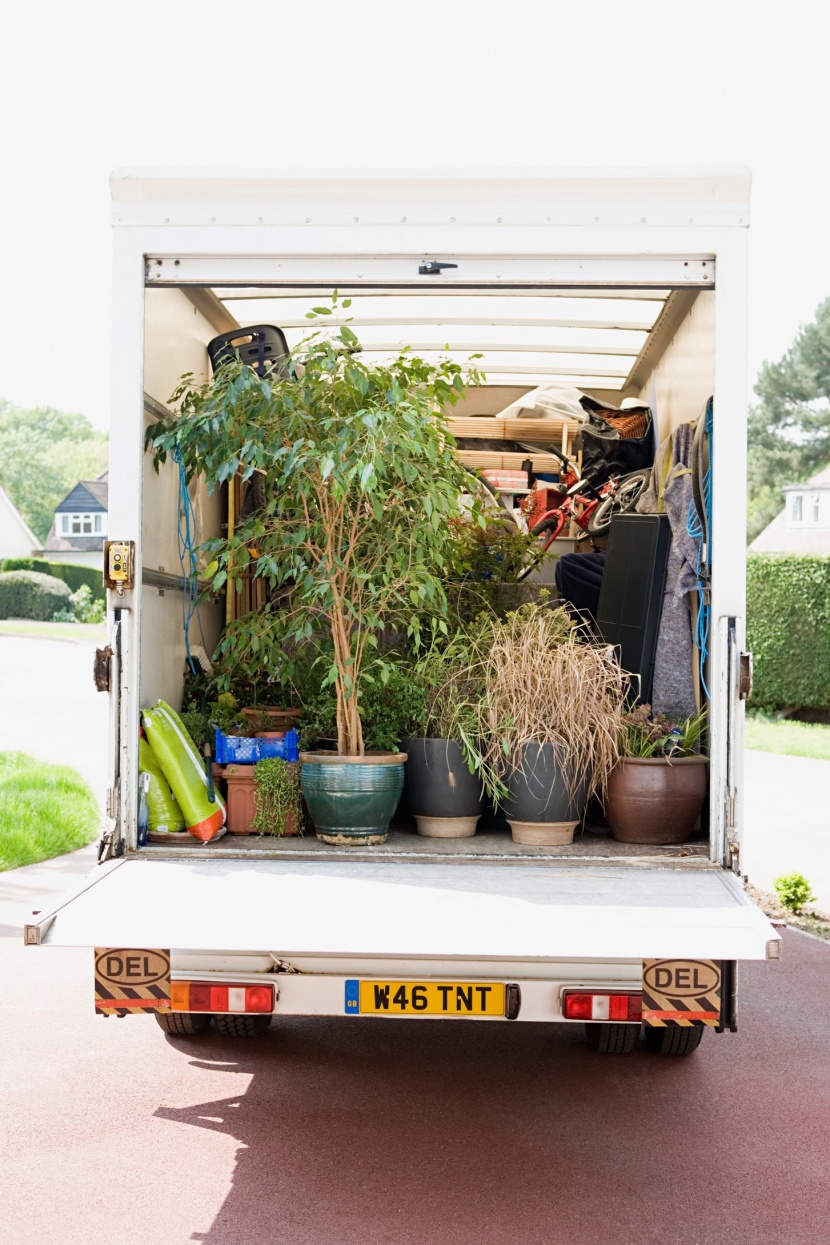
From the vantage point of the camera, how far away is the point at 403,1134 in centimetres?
380

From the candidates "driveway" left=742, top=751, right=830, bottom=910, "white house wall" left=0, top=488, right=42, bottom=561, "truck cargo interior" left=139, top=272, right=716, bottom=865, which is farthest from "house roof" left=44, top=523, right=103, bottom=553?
"truck cargo interior" left=139, top=272, right=716, bottom=865

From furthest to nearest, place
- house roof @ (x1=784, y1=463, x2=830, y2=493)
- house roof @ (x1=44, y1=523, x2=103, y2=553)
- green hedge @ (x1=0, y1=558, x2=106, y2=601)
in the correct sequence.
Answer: house roof @ (x1=44, y1=523, x2=103, y2=553)
green hedge @ (x1=0, y1=558, x2=106, y2=601)
house roof @ (x1=784, y1=463, x2=830, y2=493)

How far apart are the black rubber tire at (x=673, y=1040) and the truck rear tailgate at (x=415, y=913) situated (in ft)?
3.06

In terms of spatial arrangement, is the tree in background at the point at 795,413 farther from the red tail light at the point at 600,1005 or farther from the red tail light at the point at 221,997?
the red tail light at the point at 221,997

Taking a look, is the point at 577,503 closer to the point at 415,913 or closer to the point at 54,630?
the point at 415,913

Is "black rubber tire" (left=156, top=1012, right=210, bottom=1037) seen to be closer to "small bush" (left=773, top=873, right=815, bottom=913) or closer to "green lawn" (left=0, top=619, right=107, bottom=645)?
"small bush" (left=773, top=873, right=815, bottom=913)

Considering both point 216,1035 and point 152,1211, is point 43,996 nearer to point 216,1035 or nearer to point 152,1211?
point 216,1035

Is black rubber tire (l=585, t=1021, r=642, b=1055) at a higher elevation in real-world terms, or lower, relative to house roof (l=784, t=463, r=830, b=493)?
lower

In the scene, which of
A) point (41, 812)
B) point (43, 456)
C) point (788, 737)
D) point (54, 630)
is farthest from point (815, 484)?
point (43, 456)

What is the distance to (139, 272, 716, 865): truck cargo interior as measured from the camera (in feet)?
14.3

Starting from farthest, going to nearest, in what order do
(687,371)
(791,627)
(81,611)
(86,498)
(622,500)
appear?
(86,498) < (81,611) < (791,627) < (622,500) < (687,371)

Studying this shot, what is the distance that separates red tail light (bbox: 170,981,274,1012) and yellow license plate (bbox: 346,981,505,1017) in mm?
239

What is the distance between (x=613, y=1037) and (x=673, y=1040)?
219 millimetres

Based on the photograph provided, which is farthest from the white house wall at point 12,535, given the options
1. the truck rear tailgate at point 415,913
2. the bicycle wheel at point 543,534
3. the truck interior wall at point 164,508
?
the truck rear tailgate at point 415,913
